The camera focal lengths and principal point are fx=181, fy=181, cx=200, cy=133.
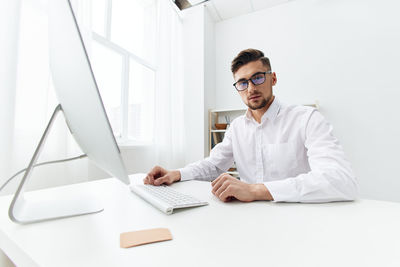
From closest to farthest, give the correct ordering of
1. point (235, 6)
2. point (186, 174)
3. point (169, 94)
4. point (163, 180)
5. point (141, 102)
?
point (163, 180) < point (186, 174) < point (141, 102) < point (169, 94) < point (235, 6)

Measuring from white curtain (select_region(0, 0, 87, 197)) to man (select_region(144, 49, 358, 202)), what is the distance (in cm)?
69

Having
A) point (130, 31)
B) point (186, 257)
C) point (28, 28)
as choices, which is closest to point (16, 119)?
point (28, 28)

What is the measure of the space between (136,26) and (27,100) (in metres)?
1.64

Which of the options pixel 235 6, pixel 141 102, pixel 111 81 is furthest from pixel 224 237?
pixel 235 6

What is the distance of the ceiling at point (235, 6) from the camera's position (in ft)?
8.93

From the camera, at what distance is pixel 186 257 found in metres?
0.29

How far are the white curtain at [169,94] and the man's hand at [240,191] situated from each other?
1575 millimetres

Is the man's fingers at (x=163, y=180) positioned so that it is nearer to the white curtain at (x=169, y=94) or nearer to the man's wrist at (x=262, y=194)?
the man's wrist at (x=262, y=194)

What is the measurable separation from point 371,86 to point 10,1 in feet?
11.0

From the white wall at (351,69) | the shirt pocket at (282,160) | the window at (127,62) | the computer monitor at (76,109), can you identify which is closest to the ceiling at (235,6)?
the white wall at (351,69)

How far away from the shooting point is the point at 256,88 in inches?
45.1

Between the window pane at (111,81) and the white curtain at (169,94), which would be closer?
the window pane at (111,81)

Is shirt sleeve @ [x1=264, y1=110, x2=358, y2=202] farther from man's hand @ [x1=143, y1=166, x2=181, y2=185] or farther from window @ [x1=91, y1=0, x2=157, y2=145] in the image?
window @ [x1=91, y1=0, x2=157, y2=145]

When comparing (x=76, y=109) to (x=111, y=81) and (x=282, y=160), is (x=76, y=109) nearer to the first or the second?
(x=282, y=160)
